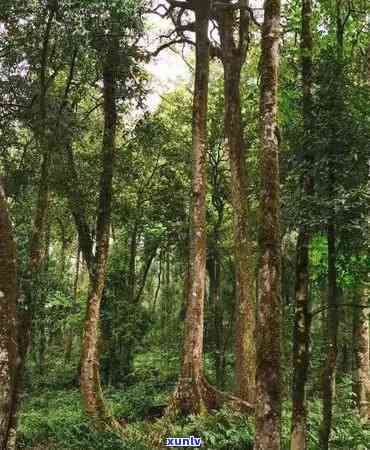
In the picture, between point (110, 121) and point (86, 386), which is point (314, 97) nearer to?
point (110, 121)

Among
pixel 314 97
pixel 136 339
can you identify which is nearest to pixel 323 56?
pixel 314 97

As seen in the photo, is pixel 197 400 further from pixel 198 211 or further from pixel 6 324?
pixel 6 324

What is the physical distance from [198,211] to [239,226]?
123 centimetres

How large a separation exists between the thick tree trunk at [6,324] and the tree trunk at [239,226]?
7.92 m

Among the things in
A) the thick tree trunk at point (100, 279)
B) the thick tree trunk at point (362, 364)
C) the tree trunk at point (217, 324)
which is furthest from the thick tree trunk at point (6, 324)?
the tree trunk at point (217, 324)

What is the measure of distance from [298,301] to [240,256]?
556 centimetres

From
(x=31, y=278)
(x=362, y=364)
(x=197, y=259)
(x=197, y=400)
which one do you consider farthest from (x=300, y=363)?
(x=362, y=364)

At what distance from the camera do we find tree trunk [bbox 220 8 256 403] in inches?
519

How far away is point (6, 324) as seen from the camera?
5.87 meters

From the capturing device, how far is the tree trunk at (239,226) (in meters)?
13.2

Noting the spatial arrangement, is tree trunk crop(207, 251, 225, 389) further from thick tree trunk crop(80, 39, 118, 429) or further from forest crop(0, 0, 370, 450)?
thick tree trunk crop(80, 39, 118, 429)

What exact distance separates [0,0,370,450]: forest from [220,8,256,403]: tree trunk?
4 cm

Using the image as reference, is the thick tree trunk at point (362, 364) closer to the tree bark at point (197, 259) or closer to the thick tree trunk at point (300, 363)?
the tree bark at point (197, 259)

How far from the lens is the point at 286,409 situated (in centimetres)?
1441
